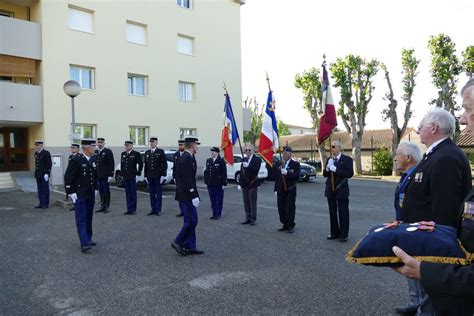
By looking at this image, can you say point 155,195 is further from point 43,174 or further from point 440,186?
point 440,186

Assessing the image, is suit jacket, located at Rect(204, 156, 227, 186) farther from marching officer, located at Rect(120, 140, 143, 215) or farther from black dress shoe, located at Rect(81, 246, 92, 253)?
black dress shoe, located at Rect(81, 246, 92, 253)

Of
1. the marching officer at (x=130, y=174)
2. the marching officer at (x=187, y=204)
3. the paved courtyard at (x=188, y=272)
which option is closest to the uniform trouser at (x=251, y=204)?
the paved courtyard at (x=188, y=272)

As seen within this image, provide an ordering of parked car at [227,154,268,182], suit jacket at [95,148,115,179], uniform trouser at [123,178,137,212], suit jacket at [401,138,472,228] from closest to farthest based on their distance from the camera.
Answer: suit jacket at [401,138,472,228]
uniform trouser at [123,178,137,212]
suit jacket at [95,148,115,179]
parked car at [227,154,268,182]

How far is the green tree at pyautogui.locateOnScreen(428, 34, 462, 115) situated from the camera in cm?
2762

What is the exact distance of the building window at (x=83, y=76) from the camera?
20297 mm

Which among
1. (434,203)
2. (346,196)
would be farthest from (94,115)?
(434,203)

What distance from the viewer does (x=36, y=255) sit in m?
6.83

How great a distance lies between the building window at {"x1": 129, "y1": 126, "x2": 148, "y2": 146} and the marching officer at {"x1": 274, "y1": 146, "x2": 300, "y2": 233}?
15.3 meters

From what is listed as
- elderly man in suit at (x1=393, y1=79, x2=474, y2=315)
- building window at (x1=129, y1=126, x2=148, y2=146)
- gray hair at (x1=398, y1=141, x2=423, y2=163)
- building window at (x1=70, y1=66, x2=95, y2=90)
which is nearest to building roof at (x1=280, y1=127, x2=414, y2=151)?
building window at (x1=129, y1=126, x2=148, y2=146)

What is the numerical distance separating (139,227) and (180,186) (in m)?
2.81

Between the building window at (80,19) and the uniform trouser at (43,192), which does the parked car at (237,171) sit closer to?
the uniform trouser at (43,192)

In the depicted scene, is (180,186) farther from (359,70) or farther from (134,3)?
(359,70)

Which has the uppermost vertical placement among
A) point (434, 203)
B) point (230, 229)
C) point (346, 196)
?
point (434, 203)

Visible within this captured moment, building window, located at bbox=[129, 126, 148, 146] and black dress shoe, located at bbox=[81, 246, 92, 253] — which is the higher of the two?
building window, located at bbox=[129, 126, 148, 146]
